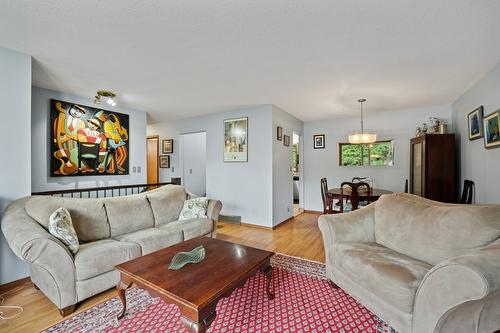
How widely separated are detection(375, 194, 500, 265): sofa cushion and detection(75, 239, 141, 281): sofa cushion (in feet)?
8.13

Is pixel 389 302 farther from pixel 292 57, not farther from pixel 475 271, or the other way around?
pixel 292 57

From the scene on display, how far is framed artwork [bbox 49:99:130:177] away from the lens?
3271mm

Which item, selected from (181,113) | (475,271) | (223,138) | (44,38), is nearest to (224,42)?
(44,38)

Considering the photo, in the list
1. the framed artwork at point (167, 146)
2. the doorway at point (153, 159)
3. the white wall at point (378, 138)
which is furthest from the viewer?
the doorway at point (153, 159)

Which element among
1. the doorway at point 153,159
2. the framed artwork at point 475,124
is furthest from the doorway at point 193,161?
the framed artwork at point 475,124

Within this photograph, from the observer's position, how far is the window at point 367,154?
4703 mm

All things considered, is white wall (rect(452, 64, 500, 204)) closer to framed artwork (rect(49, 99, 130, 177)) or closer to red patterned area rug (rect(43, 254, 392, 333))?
red patterned area rug (rect(43, 254, 392, 333))

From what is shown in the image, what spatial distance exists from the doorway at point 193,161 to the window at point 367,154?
11.5ft

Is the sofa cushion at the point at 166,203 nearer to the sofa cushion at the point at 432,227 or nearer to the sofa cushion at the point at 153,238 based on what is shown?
the sofa cushion at the point at 153,238

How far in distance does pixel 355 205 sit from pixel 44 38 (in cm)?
409

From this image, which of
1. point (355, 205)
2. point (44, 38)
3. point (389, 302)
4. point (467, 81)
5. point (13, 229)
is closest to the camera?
point (389, 302)

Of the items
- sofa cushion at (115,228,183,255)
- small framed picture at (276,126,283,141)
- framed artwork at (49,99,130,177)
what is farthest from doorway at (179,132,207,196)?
sofa cushion at (115,228,183,255)

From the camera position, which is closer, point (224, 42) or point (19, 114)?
point (224, 42)

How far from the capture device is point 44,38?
2008 mm
